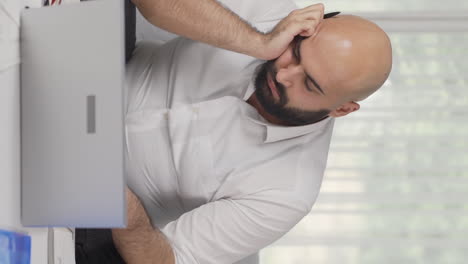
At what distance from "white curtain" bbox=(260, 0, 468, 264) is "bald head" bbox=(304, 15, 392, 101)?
838 millimetres

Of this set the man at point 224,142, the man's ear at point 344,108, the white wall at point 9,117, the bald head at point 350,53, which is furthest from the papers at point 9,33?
the man's ear at point 344,108

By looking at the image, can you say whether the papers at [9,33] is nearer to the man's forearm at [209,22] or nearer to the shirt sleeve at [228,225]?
the man's forearm at [209,22]

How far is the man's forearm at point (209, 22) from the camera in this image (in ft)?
3.67

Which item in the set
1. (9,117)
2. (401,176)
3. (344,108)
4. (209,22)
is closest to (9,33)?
(9,117)

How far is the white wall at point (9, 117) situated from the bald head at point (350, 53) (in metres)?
0.61

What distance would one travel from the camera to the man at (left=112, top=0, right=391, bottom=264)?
1.25 metres

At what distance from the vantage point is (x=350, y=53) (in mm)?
1145

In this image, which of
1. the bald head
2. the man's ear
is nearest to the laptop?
the bald head

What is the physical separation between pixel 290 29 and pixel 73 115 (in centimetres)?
A: 52

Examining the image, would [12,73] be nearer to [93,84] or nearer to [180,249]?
[93,84]

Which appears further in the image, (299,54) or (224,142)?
(224,142)

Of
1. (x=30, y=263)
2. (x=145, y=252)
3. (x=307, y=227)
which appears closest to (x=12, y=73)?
(x=30, y=263)

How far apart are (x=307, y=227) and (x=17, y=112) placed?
138 cm

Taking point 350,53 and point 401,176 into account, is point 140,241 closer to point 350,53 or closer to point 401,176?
point 350,53
